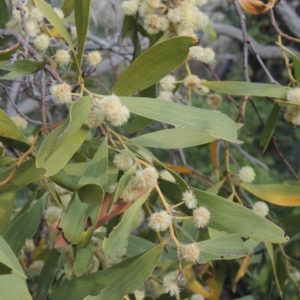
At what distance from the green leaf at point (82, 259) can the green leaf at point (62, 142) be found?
0.19 m

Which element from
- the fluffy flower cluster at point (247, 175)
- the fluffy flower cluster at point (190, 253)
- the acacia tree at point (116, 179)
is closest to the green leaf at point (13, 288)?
the acacia tree at point (116, 179)

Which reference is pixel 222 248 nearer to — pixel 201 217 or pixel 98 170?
pixel 201 217

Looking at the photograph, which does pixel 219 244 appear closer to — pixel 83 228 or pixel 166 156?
pixel 83 228

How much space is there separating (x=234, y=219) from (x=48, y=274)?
35 centimetres

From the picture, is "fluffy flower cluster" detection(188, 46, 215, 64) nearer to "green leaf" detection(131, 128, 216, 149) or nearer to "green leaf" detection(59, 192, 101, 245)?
"green leaf" detection(131, 128, 216, 149)

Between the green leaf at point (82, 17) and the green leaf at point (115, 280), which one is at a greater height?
the green leaf at point (82, 17)

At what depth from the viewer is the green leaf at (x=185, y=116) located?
2.64 feet

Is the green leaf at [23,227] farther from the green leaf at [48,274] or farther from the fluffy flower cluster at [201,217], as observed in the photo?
the fluffy flower cluster at [201,217]

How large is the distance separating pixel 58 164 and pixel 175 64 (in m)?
0.26

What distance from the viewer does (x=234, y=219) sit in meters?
0.85

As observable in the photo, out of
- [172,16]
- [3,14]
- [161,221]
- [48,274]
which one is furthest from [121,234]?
[3,14]

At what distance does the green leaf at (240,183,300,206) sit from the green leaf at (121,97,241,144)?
0.94ft

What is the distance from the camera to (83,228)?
0.82 m

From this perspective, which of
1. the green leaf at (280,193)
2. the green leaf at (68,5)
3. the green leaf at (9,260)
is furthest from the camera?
the green leaf at (68,5)
